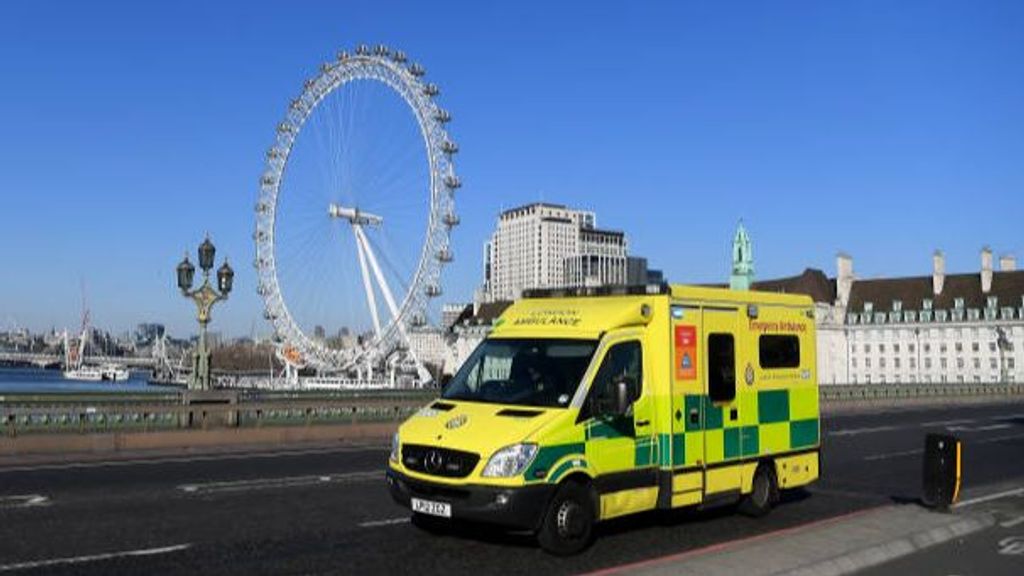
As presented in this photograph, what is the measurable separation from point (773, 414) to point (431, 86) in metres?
46.2

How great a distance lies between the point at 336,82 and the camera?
60938 mm

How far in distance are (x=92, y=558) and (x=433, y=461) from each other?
11.2ft

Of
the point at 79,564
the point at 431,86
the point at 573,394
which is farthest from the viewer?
the point at 431,86

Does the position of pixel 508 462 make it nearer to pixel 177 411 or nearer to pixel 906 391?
pixel 177 411

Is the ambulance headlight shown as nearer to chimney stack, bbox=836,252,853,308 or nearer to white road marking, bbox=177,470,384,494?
white road marking, bbox=177,470,384,494

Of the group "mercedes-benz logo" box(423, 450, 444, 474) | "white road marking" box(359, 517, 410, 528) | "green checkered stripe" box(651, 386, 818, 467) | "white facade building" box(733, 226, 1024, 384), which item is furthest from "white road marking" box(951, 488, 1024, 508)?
"white facade building" box(733, 226, 1024, 384)

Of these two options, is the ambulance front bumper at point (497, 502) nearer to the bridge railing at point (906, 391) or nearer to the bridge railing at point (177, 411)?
the bridge railing at point (177, 411)

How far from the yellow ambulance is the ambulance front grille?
14 mm

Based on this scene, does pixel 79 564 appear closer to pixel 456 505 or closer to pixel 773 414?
pixel 456 505

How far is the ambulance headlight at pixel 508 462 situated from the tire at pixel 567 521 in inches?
25.7

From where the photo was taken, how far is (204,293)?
97.0ft

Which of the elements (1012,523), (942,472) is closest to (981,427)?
(1012,523)

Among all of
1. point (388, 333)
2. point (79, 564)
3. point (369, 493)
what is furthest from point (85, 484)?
point (388, 333)

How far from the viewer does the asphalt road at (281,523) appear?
10.4 meters
